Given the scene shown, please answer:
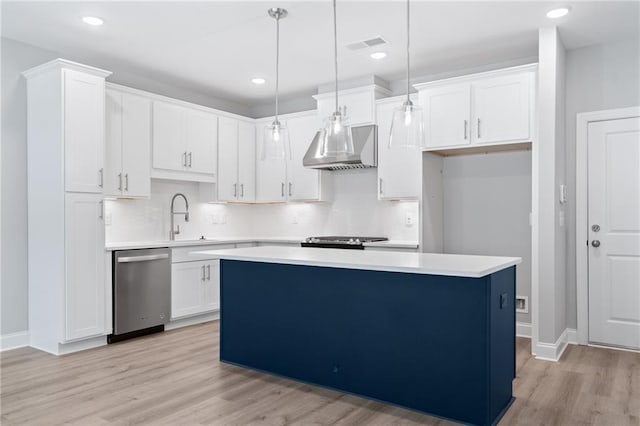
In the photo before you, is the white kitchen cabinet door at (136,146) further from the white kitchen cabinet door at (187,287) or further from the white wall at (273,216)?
the white kitchen cabinet door at (187,287)

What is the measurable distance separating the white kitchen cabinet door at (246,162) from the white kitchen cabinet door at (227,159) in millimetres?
68

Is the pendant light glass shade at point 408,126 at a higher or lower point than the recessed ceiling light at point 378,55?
lower

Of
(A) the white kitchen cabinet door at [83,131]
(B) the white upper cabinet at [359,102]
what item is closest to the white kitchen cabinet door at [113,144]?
(A) the white kitchen cabinet door at [83,131]

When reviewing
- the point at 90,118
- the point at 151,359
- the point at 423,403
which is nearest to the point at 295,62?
the point at 90,118

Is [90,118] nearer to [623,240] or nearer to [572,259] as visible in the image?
[572,259]

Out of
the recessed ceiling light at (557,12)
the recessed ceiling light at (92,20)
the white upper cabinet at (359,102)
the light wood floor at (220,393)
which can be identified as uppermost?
the recessed ceiling light at (557,12)

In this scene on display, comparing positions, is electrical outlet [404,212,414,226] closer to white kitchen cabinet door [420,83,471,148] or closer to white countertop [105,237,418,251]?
white countertop [105,237,418,251]

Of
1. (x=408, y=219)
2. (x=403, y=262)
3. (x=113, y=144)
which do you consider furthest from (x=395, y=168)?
(x=113, y=144)

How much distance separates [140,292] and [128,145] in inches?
56.1

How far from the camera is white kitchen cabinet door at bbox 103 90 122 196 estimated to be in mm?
4352

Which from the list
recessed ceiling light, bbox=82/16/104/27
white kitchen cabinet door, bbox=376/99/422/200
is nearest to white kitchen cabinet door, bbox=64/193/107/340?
recessed ceiling light, bbox=82/16/104/27

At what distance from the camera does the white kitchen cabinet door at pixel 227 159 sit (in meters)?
5.56

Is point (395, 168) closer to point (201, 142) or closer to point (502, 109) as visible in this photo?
point (502, 109)

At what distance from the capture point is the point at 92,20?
3.69 m
